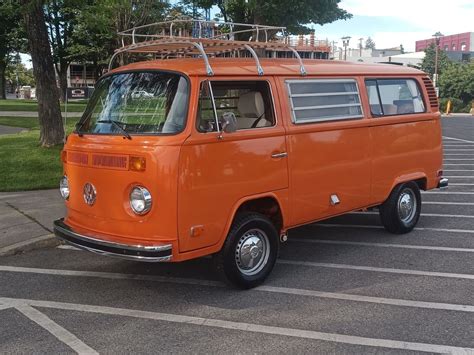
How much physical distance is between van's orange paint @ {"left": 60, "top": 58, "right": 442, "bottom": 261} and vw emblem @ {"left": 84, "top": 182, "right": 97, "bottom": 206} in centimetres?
5

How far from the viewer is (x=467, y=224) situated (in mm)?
7852

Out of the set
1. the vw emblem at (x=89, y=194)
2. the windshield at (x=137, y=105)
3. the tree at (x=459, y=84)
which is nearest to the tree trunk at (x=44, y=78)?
the windshield at (x=137, y=105)

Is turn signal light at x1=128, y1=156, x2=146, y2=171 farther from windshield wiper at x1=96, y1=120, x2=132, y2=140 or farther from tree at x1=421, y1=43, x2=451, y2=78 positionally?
tree at x1=421, y1=43, x2=451, y2=78

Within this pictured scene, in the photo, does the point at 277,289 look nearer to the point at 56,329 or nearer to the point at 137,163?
the point at 137,163

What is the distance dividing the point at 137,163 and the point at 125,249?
0.74 meters

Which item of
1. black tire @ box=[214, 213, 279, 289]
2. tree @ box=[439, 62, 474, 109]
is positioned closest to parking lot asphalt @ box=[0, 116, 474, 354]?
black tire @ box=[214, 213, 279, 289]

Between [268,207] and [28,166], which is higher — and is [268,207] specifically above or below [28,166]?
above

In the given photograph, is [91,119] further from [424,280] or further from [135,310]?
[424,280]

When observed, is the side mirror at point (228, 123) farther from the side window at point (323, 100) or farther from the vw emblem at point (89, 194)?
the vw emblem at point (89, 194)

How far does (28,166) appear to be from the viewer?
1107cm

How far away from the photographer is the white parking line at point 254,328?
413cm

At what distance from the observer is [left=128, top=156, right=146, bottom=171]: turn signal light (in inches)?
183

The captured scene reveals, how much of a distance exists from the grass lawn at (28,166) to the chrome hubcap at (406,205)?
6033 mm

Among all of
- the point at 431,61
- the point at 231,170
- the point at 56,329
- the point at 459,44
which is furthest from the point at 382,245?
the point at 459,44
